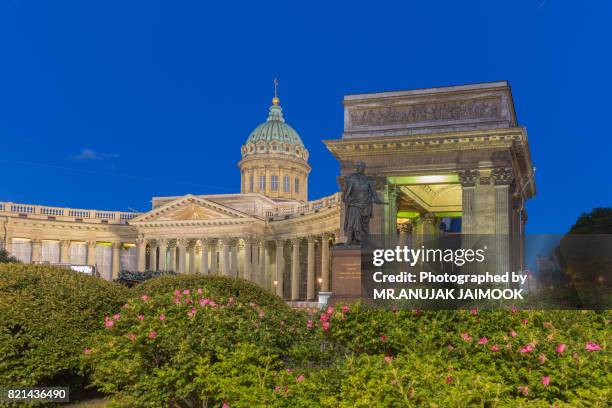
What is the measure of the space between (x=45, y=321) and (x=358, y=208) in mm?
10917

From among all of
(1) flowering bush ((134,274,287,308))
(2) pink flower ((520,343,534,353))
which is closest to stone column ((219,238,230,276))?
(1) flowering bush ((134,274,287,308))

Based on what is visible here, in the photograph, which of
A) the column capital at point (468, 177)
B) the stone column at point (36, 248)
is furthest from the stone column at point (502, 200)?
the stone column at point (36, 248)

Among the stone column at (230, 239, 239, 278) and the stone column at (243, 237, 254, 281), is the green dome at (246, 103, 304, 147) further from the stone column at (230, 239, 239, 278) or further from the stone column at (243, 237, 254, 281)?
the stone column at (243, 237, 254, 281)

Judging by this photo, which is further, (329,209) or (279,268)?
(279,268)

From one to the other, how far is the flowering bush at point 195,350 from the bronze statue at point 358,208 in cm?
857

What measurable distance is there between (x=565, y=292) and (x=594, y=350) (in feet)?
24.7

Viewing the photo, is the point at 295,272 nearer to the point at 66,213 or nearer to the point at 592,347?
the point at 66,213

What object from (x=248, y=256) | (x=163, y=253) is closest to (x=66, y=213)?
(x=163, y=253)

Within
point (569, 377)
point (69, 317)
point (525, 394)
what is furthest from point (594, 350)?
point (69, 317)

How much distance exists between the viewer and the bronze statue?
2134cm

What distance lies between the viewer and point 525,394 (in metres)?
7.94

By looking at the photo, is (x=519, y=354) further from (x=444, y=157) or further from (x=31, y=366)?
(x=444, y=157)

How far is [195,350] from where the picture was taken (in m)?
10.9

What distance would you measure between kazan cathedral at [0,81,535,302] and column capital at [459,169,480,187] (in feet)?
0.19
